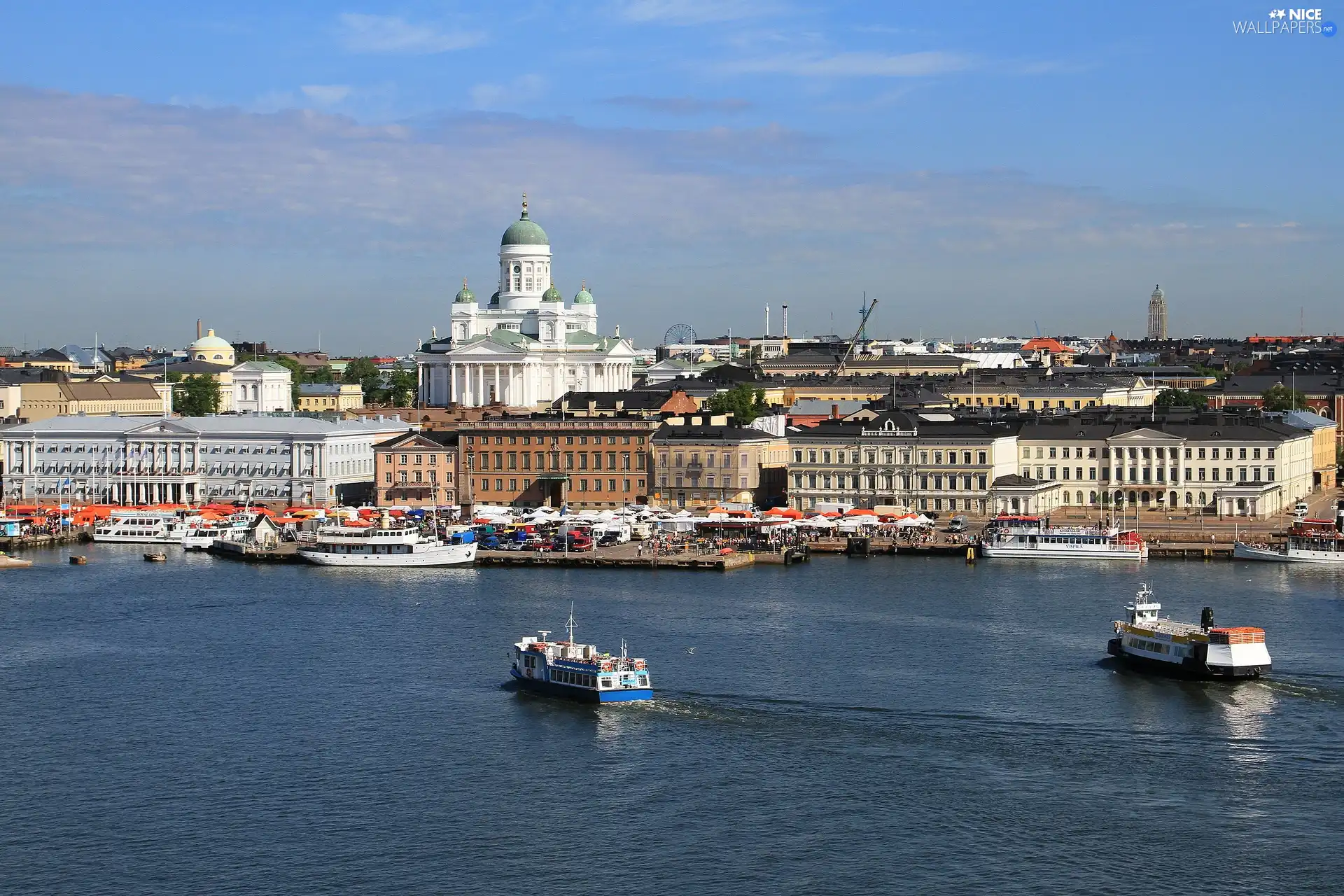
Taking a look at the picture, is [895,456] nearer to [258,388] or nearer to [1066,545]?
[1066,545]

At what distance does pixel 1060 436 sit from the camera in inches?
2359

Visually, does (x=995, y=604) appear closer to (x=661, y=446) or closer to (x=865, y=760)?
(x=865, y=760)

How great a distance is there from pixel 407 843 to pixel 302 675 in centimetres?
967

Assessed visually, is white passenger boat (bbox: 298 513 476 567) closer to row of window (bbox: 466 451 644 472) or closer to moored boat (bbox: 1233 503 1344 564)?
row of window (bbox: 466 451 644 472)

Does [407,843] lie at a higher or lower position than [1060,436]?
lower

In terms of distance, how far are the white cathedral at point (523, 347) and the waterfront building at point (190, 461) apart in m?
25.3

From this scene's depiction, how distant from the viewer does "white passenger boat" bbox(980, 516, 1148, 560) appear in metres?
48.6

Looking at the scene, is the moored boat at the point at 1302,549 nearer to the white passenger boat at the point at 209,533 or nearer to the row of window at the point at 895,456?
the row of window at the point at 895,456

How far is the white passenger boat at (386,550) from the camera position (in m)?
49.0

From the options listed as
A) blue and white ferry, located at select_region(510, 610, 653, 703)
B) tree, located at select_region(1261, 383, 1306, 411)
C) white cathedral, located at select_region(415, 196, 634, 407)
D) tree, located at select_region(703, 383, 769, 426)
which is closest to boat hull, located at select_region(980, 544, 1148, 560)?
blue and white ferry, located at select_region(510, 610, 653, 703)

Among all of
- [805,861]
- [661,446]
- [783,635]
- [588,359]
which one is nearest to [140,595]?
[783,635]

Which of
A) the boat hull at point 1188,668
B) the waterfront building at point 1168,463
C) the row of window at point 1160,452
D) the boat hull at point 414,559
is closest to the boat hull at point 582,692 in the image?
the boat hull at point 1188,668

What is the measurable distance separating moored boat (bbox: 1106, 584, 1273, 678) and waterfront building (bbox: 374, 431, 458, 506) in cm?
2928

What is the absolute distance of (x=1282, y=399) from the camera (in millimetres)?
81062
